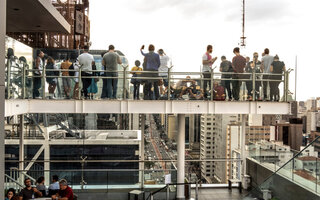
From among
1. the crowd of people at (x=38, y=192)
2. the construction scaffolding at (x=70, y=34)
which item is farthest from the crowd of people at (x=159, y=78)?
the construction scaffolding at (x=70, y=34)

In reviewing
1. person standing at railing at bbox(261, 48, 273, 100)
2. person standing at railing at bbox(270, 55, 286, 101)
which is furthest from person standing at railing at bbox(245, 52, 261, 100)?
person standing at railing at bbox(270, 55, 286, 101)

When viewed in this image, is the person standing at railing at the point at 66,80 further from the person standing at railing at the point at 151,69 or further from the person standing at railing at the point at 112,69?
the person standing at railing at the point at 151,69

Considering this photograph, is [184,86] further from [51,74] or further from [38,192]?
[38,192]

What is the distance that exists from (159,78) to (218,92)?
1.85m

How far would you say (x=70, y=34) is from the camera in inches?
861

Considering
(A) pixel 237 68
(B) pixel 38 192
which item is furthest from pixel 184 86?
(B) pixel 38 192

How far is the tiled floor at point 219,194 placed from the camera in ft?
34.3

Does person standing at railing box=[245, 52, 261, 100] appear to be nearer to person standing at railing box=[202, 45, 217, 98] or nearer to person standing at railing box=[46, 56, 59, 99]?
person standing at railing box=[202, 45, 217, 98]

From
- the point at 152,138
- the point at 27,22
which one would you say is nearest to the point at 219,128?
the point at 152,138

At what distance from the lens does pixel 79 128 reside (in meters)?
12.2

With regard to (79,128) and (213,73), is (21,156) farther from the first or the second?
(213,73)

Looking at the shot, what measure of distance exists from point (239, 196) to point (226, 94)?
3.48 metres

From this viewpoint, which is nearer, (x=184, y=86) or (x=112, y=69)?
(x=112, y=69)

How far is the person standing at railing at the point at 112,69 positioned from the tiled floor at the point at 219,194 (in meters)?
4.30
